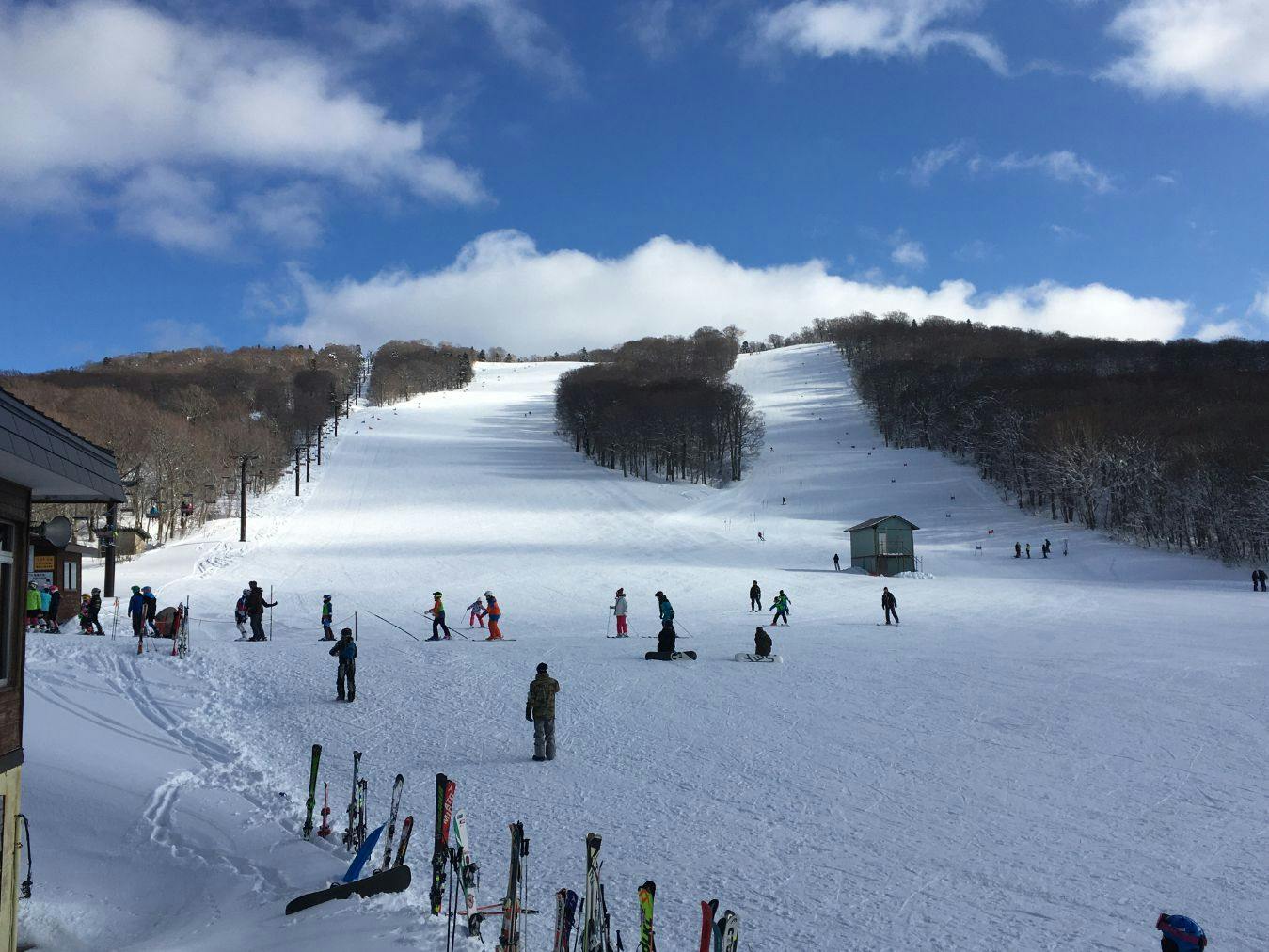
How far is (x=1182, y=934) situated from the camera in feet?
13.1

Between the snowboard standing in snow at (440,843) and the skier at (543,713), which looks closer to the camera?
the snowboard standing in snow at (440,843)

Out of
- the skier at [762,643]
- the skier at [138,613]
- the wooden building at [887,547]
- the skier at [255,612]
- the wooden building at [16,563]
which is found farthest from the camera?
the wooden building at [887,547]

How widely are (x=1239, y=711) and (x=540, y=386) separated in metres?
143

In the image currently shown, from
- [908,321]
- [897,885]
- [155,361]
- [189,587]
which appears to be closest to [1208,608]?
[897,885]

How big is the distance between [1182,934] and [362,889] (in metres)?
5.51

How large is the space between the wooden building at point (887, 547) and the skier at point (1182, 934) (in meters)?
37.0

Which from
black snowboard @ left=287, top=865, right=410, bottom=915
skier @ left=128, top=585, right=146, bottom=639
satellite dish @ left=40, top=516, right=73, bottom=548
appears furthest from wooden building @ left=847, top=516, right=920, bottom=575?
satellite dish @ left=40, top=516, right=73, bottom=548

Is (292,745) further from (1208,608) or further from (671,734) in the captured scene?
(1208,608)

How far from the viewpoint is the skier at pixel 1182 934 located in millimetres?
3979

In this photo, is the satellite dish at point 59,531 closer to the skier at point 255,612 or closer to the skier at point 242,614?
the skier at point 255,612

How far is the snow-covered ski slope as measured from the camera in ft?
21.7

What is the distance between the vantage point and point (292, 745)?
454 inches

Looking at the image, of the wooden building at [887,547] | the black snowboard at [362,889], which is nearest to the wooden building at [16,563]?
the black snowboard at [362,889]

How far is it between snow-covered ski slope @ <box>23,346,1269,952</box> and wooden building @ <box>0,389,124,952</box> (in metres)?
1.24
